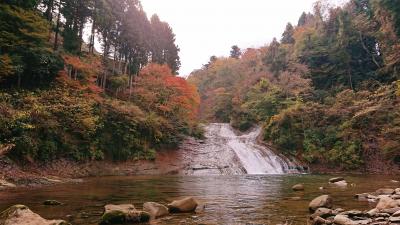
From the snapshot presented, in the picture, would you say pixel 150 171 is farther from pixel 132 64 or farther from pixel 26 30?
pixel 132 64

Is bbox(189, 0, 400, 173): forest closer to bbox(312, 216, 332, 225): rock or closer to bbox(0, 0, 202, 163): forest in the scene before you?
bbox(0, 0, 202, 163): forest

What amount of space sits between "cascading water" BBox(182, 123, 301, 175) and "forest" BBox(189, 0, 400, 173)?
3008 millimetres

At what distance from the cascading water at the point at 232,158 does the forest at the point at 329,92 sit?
3008 mm

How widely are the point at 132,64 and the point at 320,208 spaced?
126ft

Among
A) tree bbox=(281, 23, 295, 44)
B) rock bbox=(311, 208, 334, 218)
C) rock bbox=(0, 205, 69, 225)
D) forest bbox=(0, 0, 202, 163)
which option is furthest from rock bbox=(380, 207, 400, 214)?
tree bbox=(281, 23, 295, 44)

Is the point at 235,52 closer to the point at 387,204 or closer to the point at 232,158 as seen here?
the point at 232,158

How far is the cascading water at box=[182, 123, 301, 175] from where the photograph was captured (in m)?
33.7

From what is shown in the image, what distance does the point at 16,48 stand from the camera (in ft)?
88.7

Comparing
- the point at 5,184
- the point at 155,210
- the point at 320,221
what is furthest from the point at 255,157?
the point at 320,221

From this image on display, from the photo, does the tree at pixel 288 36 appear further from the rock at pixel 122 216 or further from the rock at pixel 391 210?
the rock at pixel 122 216

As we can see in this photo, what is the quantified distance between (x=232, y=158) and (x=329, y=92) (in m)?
19.7

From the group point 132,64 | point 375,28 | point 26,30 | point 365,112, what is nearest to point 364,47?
point 375,28

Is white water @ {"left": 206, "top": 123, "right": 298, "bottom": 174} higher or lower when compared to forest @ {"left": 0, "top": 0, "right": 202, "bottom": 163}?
lower

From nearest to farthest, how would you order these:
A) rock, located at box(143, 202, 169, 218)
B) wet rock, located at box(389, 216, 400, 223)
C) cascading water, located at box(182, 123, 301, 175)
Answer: wet rock, located at box(389, 216, 400, 223) → rock, located at box(143, 202, 169, 218) → cascading water, located at box(182, 123, 301, 175)
